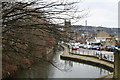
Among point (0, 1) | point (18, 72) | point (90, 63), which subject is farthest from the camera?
point (90, 63)

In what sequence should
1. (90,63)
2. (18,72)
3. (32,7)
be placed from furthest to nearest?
(90,63) < (18,72) < (32,7)

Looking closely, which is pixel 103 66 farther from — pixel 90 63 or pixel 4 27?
pixel 4 27

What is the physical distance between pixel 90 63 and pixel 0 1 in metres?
15.9

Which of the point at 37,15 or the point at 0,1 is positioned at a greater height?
the point at 0,1

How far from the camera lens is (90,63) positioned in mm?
18766

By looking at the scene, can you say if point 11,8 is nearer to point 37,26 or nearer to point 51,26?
point 37,26

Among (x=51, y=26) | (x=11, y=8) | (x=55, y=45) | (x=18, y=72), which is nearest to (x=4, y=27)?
(x=11, y=8)

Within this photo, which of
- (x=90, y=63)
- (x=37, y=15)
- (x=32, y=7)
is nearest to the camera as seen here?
(x=37, y=15)

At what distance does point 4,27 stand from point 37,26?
750 millimetres

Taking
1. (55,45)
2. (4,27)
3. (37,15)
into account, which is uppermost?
(37,15)

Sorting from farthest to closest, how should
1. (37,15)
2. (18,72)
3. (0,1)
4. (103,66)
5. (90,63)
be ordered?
(90,63)
(103,66)
(18,72)
(37,15)
(0,1)

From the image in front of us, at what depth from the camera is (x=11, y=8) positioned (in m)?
4.05

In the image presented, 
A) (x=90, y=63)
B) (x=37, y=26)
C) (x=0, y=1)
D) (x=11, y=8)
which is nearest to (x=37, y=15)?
(x=37, y=26)

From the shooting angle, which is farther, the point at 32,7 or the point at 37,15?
the point at 32,7
